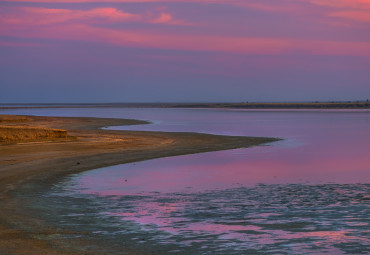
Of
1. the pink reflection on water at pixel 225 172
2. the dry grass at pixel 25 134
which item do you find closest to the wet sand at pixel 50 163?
the dry grass at pixel 25 134

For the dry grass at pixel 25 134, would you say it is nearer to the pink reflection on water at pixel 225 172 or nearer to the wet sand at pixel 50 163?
the wet sand at pixel 50 163

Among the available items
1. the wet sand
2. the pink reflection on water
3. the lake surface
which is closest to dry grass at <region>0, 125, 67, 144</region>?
the wet sand

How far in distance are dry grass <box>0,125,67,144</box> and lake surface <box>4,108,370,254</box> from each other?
361 inches

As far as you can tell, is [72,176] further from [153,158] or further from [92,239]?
[92,239]

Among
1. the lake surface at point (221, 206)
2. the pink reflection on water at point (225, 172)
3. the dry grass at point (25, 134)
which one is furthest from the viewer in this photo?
the dry grass at point (25, 134)

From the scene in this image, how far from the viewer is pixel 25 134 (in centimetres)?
2958

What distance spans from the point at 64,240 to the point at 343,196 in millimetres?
7684

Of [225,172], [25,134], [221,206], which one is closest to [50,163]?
[225,172]

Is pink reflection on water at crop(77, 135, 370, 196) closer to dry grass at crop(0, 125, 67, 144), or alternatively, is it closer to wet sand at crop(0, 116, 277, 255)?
wet sand at crop(0, 116, 277, 255)

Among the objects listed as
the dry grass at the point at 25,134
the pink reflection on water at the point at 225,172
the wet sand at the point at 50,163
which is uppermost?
the dry grass at the point at 25,134

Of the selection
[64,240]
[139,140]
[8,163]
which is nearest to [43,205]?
[64,240]

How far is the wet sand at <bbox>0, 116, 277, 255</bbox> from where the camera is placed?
30.7 feet

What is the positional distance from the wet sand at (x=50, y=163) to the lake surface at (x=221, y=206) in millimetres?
622

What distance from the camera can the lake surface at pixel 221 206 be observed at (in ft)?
31.2
